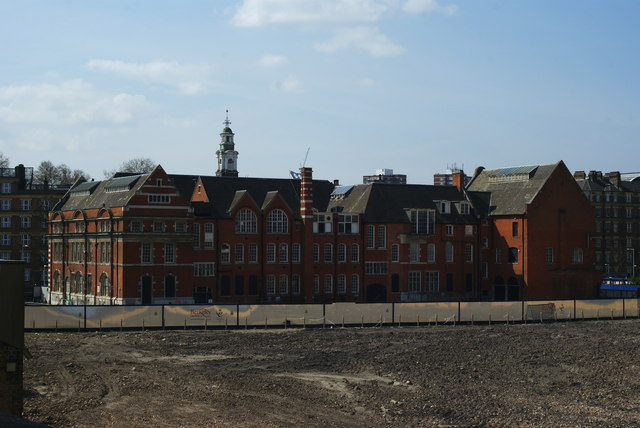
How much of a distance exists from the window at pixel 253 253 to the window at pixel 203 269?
141 inches

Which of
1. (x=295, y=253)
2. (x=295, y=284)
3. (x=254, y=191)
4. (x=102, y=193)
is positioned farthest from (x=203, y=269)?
(x=102, y=193)

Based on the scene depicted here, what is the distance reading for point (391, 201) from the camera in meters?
88.4

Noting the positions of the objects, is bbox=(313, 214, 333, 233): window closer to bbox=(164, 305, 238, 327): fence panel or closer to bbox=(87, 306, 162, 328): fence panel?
bbox=(164, 305, 238, 327): fence panel

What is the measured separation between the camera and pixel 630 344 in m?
61.4

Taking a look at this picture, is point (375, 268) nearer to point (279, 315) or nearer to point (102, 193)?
point (279, 315)

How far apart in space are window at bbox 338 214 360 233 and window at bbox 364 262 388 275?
3378 mm

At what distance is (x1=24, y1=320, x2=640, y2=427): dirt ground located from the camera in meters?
38.9

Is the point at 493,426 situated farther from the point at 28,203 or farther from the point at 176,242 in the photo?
the point at 28,203

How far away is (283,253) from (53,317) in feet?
88.8

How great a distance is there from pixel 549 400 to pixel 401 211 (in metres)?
45.1

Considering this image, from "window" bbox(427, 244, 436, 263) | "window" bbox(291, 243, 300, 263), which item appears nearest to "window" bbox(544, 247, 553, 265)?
"window" bbox(427, 244, 436, 263)

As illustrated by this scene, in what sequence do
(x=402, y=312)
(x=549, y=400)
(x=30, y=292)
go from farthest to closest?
(x=30, y=292), (x=402, y=312), (x=549, y=400)

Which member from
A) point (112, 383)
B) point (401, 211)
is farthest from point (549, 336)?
point (112, 383)

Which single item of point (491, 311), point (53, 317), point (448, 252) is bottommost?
point (491, 311)
